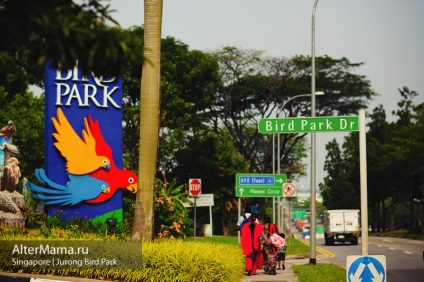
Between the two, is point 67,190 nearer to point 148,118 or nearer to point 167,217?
point 167,217

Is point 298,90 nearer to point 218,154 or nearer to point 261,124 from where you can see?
point 218,154

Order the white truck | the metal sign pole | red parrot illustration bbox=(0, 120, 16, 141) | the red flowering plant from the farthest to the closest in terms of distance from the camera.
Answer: the white truck < the red flowering plant < red parrot illustration bbox=(0, 120, 16, 141) < the metal sign pole

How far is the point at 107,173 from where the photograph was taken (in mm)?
27578

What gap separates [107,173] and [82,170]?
0.97 m

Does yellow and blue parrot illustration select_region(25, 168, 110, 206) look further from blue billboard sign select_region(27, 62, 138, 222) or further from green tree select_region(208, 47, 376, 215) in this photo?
green tree select_region(208, 47, 376, 215)

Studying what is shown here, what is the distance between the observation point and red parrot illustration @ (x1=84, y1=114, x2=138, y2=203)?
2730 cm

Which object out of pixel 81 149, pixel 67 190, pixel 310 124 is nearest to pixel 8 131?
pixel 81 149

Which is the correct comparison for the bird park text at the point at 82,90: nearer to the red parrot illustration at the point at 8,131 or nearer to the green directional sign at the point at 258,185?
the red parrot illustration at the point at 8,131

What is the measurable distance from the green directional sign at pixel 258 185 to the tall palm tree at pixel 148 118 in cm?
1402

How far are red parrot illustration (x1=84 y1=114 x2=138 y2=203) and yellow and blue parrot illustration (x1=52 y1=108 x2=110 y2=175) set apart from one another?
0.21m

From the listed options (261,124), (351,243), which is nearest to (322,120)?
(261,124)

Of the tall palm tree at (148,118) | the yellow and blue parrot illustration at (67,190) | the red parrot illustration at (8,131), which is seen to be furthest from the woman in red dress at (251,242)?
the red parrot illustration at (8,131)

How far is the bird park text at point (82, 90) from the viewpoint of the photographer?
2684 cm

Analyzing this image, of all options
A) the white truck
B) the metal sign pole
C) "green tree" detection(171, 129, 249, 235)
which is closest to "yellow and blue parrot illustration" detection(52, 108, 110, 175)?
the metal sign pole
